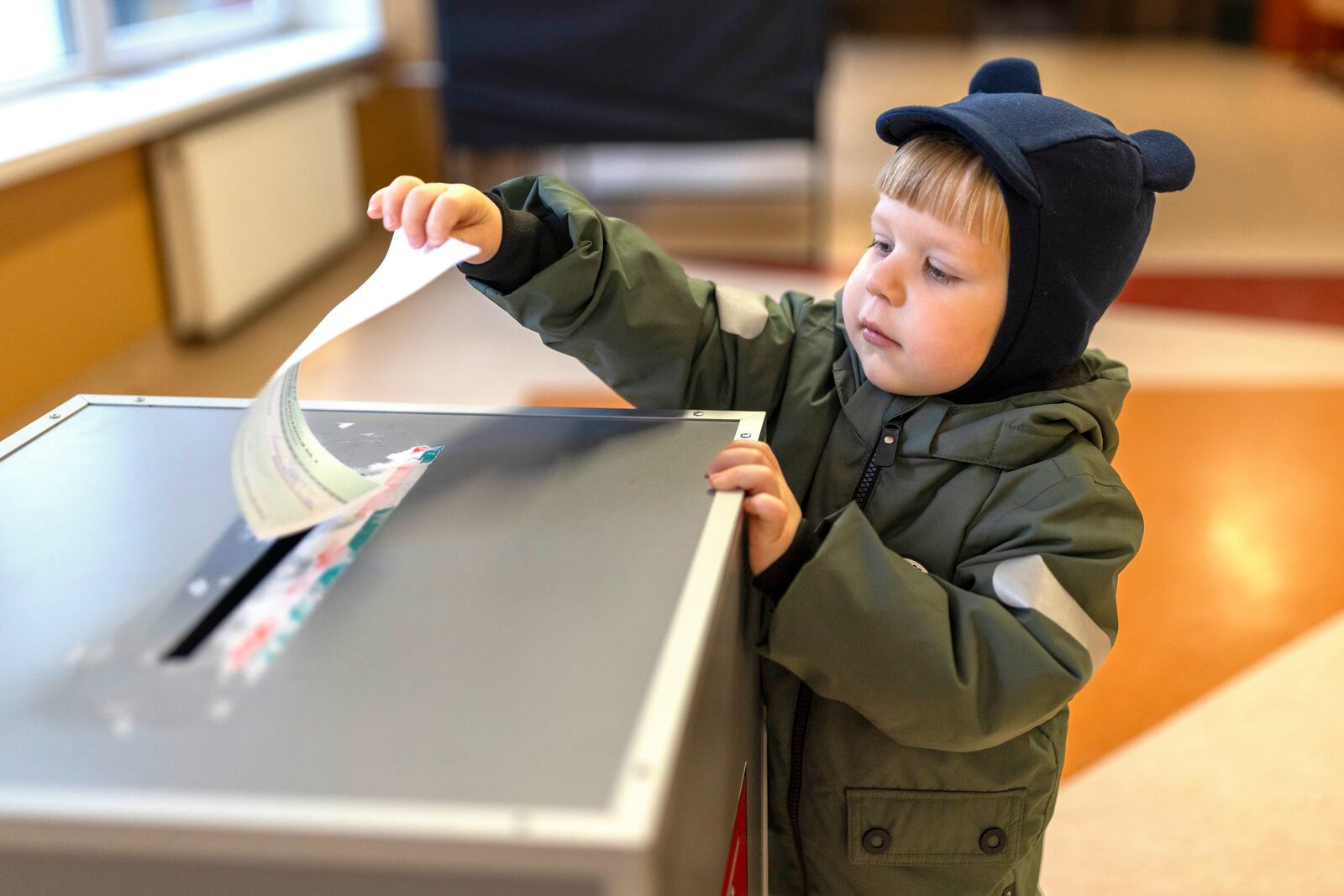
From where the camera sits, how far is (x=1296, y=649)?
5.69 ft

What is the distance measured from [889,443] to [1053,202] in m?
0.20

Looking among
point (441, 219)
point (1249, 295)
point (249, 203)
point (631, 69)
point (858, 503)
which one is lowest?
point (1249, 295)

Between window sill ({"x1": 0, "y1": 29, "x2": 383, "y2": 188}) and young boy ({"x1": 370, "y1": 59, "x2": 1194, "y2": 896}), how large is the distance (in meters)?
1.65

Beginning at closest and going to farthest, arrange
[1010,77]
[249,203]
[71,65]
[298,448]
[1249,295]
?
[298,448]
[1010,77]
[71,65]
[249,203]
[1249,295]

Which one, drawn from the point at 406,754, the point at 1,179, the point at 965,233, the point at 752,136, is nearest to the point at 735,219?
the point at 752,136

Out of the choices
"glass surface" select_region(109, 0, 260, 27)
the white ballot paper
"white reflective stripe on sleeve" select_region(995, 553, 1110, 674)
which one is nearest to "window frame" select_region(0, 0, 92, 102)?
"glass surface" select_region(109, 0, 260, 27)

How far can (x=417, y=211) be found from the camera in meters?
0.79

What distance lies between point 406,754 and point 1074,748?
4.00ft

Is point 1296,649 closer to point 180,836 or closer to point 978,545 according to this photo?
point 978,545

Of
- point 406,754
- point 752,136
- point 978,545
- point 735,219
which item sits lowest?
point 735,219

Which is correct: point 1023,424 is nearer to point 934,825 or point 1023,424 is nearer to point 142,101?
point 934,825

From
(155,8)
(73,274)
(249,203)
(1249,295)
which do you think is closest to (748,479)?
(73,274)

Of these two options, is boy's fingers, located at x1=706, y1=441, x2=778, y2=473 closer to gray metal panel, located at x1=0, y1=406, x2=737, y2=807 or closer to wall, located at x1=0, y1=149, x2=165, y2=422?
gray metal panel, located at x1=0, y1=406, x2=737, y2=807

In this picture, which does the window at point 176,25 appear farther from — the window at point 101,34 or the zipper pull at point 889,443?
the zipper pull at point 889,443
